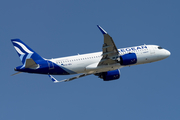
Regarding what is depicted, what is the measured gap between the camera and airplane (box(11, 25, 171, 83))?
41775mm

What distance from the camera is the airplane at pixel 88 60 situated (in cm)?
4178

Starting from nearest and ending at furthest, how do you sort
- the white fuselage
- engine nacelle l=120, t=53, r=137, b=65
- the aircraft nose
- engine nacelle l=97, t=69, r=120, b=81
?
engine nacelle l=120, t=53, r=137, b=65, the white fuselage, the aircraft nose, engine nacelle l=97, t=69, r=120, b=81

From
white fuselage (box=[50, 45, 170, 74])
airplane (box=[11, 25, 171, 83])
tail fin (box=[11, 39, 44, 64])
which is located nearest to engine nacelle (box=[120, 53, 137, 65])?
airplane (box=[11, 25, 171, 83])

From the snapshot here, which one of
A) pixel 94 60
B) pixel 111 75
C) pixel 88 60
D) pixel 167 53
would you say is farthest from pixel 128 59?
pixel 167 53

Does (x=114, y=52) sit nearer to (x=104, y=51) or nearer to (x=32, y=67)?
(x=104, y=51)

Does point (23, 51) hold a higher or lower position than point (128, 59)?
higher

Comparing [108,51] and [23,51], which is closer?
[108,51]

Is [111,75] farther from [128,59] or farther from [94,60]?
[128,59]

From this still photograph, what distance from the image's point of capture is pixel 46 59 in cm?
4416

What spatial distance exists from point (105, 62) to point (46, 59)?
32.9ft

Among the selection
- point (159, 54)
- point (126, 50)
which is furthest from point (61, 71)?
point (159, 54)

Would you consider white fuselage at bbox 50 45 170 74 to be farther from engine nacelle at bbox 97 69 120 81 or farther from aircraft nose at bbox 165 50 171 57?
engine nacelle at bbox 97 69 120 81

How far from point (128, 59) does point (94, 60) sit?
19.6 ft

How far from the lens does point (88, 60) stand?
45.5 meters
